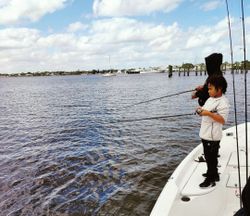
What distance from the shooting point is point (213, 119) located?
4582 millimetres

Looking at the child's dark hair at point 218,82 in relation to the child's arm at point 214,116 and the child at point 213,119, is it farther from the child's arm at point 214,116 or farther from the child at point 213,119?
the child's arm at point 214,116

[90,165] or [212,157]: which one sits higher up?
[212,157]

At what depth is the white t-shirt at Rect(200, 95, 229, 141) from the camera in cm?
459

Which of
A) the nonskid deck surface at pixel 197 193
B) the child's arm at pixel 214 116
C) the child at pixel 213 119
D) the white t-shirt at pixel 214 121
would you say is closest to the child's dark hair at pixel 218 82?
the child at pixel 213 119

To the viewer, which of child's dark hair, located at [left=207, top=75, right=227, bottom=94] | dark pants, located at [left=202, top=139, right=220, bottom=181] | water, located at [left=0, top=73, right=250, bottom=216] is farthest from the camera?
water, located at [left=0, top=73, right=250, bottom=216]

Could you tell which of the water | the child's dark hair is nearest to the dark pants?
the child's dark hair

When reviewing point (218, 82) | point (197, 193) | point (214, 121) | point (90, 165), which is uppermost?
point (218, 82)

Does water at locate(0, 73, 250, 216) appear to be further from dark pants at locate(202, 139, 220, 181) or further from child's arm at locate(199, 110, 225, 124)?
child's arm at locate(199, 110, 225, 124)

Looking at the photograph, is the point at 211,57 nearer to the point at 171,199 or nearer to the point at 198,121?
the point at 171,199

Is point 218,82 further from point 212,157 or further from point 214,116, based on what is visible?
point 212,157

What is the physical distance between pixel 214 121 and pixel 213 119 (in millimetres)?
76

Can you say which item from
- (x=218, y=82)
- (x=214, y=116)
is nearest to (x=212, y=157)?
(x=214, y=116)

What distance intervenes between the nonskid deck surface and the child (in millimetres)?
188

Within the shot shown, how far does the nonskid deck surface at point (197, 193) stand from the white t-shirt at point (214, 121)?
0.74 meters
